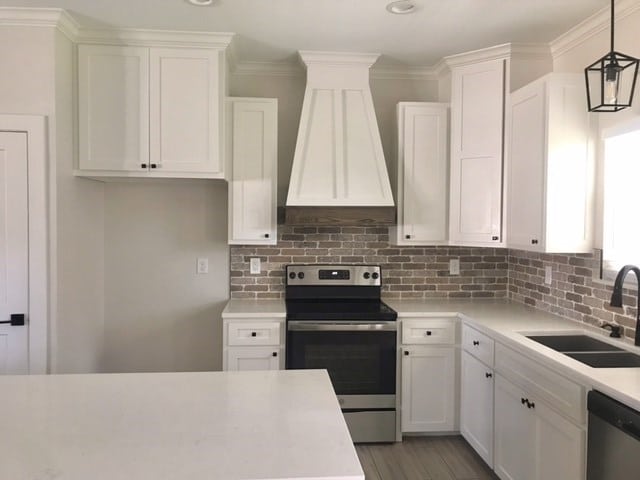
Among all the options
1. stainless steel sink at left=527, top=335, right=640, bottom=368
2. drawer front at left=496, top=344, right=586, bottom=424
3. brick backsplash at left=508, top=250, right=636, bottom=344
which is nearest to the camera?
drawer front at left=496, top=344, right=586, bottom=424

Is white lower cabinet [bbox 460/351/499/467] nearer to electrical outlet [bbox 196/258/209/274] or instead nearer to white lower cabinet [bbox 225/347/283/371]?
white lower cabinet [bbox 225/347/283/371]

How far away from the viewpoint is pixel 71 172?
2.75m

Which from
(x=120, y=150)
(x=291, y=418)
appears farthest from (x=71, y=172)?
(x=291, y=418)

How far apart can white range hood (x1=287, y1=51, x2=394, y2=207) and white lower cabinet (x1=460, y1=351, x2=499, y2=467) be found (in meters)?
1.13

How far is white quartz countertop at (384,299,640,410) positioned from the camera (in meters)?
1.72

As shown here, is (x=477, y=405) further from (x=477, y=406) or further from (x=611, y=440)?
(x=611, y=440)

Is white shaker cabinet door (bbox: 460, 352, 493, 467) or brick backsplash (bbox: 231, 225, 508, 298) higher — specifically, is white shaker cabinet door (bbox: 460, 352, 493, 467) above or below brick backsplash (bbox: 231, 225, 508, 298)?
below

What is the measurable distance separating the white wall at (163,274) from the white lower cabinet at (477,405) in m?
1.67

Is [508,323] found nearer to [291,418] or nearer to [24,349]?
[291,418]

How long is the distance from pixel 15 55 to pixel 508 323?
119 inches

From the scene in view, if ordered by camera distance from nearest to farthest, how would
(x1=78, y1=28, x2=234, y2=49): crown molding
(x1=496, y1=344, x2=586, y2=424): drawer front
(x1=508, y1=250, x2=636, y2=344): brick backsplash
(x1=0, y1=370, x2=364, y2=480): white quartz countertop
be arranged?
(x1=0, y1=370, x2=364, y2=480): white quartz countertop, (x1=496, y1=344, x2=586, y2=424): drawer front, (x1=508, y1=250, x2=636, y2=344): brick backsplash, (x1=78, y1=28, x2=234, y2=49): crown molding

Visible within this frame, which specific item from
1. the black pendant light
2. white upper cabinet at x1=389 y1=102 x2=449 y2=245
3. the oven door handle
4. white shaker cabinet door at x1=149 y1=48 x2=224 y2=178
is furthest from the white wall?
the black pendant light

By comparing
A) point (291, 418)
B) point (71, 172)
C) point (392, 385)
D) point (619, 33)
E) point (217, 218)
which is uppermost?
point (619, 33)

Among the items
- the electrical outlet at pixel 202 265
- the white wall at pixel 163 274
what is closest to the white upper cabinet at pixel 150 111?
the white wall at pixel 163 274
